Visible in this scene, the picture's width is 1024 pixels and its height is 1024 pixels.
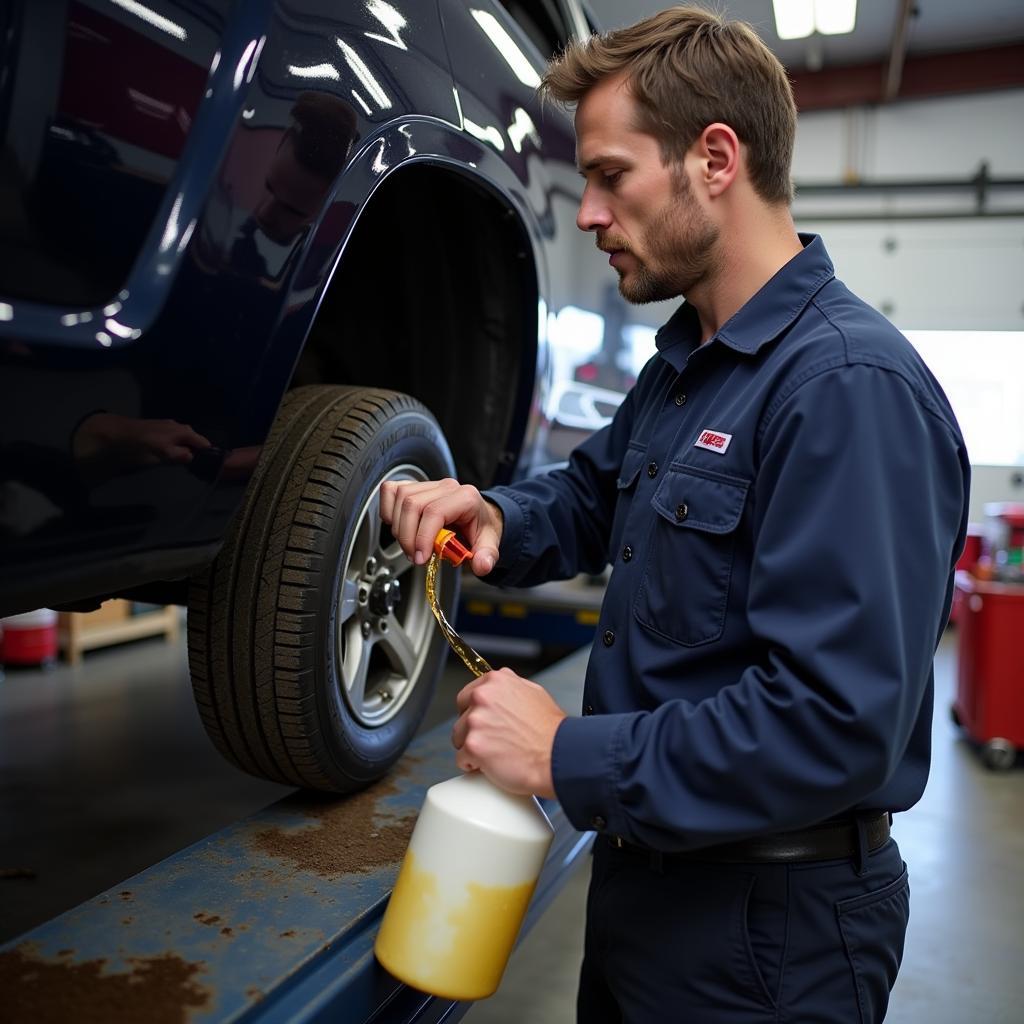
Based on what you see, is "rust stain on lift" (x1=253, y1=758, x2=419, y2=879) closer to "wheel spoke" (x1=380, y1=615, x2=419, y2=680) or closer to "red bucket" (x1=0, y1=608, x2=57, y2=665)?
"wheel spoke" (x1=380, y1=615, x2=419, y2=680)

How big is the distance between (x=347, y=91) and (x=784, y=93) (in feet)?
1.65

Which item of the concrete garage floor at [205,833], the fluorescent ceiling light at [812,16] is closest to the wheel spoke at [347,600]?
the concrete garage floor at [205,833]

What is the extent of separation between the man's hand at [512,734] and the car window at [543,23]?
180 centimetres

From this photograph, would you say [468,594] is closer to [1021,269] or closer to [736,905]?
[736,905]

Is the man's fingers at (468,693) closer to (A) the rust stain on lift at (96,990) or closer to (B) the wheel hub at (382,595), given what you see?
(A) the rust stain on lift at (96,990)

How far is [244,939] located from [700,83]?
1.06 meters

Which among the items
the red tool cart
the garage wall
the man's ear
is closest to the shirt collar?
the man's ear

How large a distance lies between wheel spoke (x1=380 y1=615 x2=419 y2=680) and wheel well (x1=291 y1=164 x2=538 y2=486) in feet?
1.58

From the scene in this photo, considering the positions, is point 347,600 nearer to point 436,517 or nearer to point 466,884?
point 436,517

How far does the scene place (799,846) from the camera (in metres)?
1.03

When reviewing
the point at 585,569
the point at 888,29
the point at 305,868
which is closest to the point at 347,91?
the point at 585,569

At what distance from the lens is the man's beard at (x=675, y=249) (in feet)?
3.64

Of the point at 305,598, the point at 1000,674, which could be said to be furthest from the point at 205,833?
the point at 1000,674

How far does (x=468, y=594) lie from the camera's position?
13.2 feet
